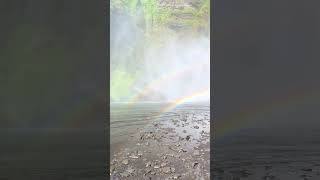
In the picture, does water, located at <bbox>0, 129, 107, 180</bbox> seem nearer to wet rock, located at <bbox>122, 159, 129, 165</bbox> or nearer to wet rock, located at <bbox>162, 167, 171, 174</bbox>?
wet rock, located at <bbox>122, 159, 129, 165</bbox>

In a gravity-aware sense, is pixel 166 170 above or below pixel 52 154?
below

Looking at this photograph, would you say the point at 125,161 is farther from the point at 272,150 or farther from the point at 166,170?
the point at 272,150

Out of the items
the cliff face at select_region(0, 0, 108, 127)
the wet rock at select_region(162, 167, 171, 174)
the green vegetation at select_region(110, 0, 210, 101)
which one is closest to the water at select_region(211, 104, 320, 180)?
the wet rock at select_region(162, 167, 171, 174)

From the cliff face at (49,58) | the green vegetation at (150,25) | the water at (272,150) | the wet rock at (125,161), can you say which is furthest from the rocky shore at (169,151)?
the cliff face at (49,58)

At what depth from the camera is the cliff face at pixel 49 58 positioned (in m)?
2.79

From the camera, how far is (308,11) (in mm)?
3047

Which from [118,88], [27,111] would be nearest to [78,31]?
[118,88]

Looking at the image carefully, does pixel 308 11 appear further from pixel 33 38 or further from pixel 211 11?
pixel 33 38

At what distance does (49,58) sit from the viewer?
9.25 feet

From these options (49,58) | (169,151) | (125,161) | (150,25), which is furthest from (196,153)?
(49,58)

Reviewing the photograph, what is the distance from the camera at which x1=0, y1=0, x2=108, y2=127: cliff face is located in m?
2.79

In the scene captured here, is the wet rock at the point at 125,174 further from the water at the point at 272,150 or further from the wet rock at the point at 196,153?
the water at the point at 272,150

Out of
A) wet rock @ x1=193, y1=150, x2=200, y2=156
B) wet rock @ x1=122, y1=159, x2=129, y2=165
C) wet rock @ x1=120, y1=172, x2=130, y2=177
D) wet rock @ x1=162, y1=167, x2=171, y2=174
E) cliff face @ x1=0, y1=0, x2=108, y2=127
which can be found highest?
cliff face @ x1=0, y1=0, x2=108, y2=127

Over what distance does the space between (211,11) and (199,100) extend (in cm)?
67
